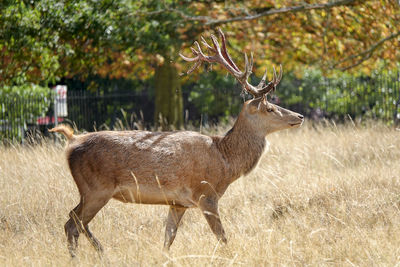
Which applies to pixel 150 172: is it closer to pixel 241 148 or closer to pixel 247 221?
pixel 241 148

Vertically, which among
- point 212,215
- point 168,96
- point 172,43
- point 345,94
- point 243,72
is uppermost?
point 243,72

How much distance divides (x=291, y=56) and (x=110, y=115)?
23.2ft

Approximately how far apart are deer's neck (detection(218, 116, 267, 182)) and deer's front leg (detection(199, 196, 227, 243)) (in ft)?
1.21

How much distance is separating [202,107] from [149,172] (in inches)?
506

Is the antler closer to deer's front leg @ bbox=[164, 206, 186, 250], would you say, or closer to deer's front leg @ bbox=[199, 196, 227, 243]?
deer's front leg @ bbox=[199, 196, 227, 243]

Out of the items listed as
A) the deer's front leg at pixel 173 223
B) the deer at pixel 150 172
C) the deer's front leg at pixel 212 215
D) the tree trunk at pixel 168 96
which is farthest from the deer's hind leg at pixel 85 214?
the tree trunk at pixel 168 96

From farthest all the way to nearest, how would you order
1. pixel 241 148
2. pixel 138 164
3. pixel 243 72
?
pixel 243 72 → pixel 241 148 → pixel 138 164

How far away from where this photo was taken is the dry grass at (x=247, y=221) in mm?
4586

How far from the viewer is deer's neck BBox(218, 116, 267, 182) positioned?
5.68 m

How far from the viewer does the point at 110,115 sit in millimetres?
18641

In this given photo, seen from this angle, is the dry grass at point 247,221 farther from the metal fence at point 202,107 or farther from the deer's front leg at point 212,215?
the metal fence at point 202,107

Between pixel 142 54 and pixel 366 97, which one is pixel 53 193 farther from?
pixel 366 97

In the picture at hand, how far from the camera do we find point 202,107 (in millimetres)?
18078

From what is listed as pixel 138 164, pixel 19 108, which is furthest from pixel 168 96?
pixel 138 164
